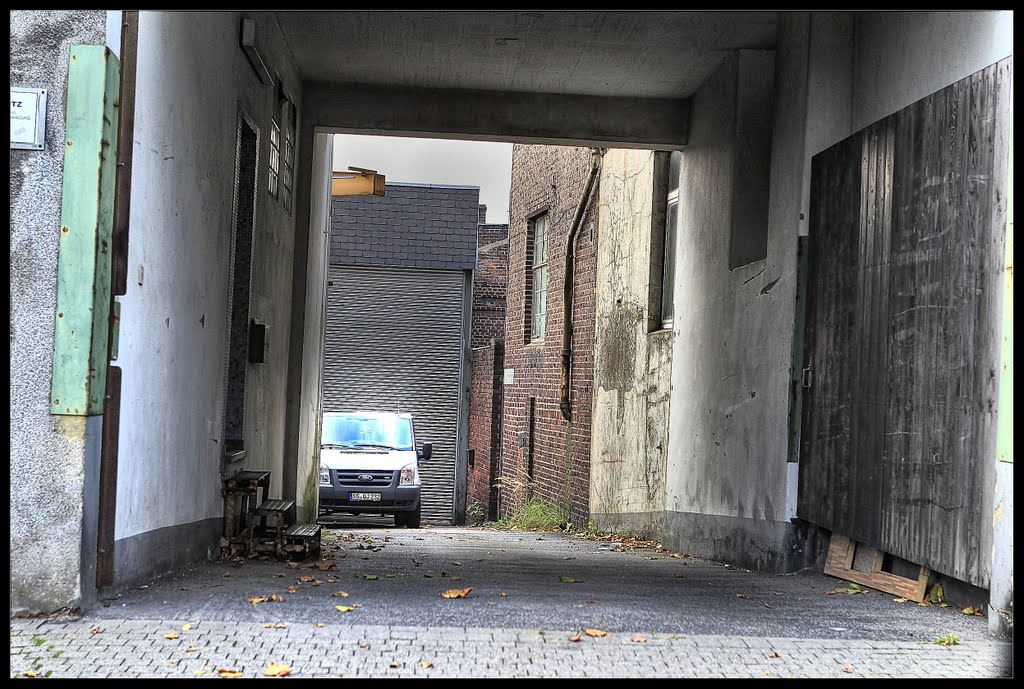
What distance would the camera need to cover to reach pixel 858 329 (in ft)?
25.1

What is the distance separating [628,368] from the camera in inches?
560

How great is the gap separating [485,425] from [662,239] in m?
10.9

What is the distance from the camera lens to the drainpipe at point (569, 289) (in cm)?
1614

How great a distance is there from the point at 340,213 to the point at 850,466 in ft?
63.0

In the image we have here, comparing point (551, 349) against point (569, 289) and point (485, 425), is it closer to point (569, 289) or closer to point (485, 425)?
point (569, 289)

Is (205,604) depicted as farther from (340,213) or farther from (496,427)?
(340,213)

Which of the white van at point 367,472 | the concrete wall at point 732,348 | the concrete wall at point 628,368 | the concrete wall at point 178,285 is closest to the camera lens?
the concrete wall at point 178,285

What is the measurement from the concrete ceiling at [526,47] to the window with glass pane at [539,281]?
6122 millimetres

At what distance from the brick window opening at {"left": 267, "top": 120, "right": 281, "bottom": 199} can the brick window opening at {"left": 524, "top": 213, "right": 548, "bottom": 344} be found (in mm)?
7862

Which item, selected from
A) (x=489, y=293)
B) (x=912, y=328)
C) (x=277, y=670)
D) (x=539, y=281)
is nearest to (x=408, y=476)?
(x=539, y=281)

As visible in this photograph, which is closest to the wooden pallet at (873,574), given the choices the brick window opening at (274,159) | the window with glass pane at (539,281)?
the brick window opening at (274,159)

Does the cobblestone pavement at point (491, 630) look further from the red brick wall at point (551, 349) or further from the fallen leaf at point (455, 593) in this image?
the red brick wall at point (551, 349)

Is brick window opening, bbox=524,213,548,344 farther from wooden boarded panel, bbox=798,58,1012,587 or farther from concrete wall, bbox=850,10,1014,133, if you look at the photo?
concrete wall, bbox=850,10,1014,133

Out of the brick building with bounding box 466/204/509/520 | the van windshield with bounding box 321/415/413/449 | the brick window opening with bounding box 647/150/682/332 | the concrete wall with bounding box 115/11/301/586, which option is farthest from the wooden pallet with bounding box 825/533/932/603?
the brick building with bounding box 466/204/509/520
